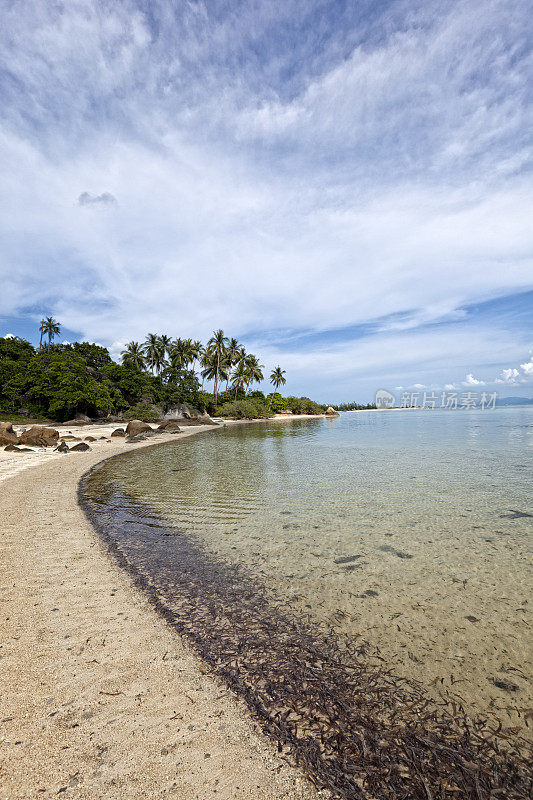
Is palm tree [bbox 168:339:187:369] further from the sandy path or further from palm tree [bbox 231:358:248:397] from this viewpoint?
the sandy path

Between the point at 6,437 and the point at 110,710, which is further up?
the point at 6,437

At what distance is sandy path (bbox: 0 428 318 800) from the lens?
7.37 feet

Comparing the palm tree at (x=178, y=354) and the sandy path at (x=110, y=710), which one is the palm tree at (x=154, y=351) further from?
the sandy path at (x=110, y=710)

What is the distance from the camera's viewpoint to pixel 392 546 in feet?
21.3

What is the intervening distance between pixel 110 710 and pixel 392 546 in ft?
16.8

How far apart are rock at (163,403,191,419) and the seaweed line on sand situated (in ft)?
157

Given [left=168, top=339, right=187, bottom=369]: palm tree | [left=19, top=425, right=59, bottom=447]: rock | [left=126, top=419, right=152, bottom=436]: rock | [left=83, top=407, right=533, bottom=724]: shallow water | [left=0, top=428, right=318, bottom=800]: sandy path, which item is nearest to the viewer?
[left=0, top=428, right=318, bottom=800]: sandy path

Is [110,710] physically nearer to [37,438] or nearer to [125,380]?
[37,438]

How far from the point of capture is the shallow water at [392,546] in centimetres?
367

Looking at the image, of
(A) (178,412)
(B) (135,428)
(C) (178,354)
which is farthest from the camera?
(C) (178,354)

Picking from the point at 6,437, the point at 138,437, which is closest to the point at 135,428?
the point at 138,437

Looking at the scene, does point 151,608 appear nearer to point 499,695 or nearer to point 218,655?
point 218,655

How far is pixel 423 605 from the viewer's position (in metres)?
4.57

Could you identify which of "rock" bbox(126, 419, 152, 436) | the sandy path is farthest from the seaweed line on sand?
"rock" bbox(126, 419, 152, 436)
